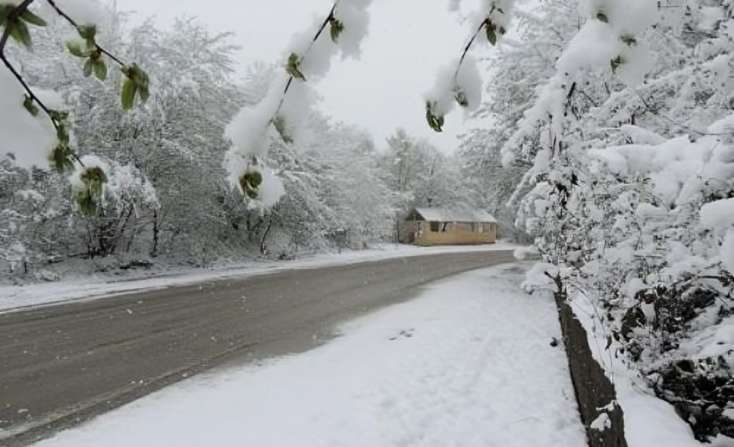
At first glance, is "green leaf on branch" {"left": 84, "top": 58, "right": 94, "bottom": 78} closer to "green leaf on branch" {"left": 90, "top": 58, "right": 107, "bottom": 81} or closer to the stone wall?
"green leaf on branch" {"left": 90, "top": 58, "right": 107, "bottom": 81}

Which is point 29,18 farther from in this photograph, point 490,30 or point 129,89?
point 490,30

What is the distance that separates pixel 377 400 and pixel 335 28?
185 inches

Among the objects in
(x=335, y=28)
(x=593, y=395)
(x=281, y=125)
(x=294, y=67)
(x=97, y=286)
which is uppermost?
(x=335, y=28)

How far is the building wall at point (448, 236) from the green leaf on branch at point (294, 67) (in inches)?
1839

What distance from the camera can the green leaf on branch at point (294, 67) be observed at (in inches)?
43.2

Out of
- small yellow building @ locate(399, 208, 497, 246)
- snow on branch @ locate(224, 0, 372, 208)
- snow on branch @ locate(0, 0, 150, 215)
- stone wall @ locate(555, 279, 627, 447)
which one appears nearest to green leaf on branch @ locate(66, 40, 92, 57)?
snow on branch @ locate(0, 0, 150, 215)

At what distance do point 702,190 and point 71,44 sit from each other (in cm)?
260

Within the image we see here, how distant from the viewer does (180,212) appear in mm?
19078

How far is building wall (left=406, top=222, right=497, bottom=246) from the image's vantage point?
159ft

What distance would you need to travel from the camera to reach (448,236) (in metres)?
49.7

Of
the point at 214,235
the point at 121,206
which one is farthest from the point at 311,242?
the point at 121,206

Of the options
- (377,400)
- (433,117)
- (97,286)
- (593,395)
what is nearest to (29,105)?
(433,117)

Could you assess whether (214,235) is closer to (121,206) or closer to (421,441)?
(121,206)

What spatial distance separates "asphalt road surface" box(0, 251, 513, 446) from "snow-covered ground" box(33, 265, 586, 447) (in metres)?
0.50
